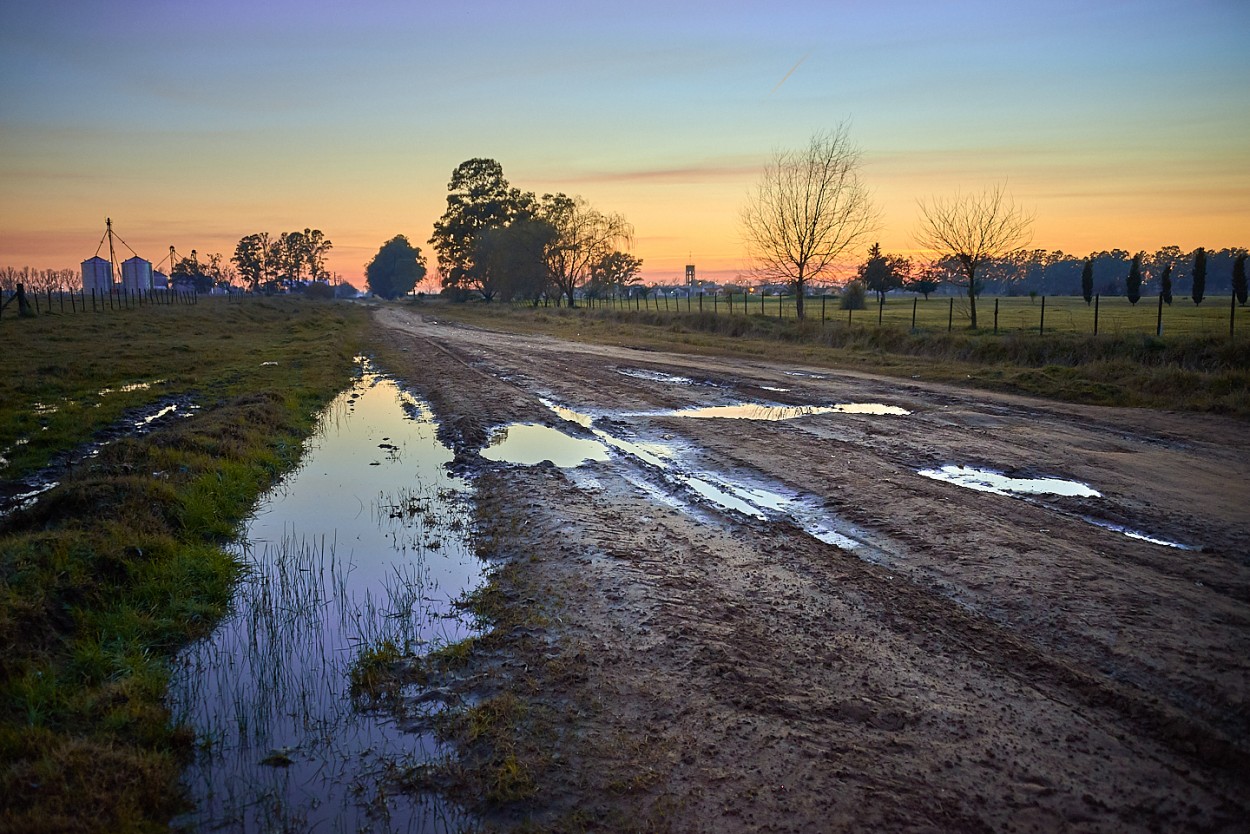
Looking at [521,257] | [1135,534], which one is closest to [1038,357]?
[1135,534]

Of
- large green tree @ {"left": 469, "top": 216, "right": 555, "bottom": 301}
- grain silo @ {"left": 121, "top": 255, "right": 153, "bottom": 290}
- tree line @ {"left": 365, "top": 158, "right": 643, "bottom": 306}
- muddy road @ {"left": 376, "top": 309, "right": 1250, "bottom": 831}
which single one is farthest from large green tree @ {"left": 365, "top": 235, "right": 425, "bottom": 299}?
muddy road @ {"left": 376, "top": 309, "right": 1250, "bottom": 831}

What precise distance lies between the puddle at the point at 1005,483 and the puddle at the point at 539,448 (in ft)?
13.7

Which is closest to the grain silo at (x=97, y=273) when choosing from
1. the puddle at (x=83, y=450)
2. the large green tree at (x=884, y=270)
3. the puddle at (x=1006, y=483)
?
the large green tree at (x=884, y=270)

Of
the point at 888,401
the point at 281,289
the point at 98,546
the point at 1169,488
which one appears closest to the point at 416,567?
the point at 98,546

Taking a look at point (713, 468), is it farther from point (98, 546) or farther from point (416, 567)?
point (98, 546)

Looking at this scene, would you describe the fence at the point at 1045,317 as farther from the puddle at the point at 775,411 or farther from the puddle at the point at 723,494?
the puddle at the point at 723,494

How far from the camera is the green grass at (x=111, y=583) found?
361cm

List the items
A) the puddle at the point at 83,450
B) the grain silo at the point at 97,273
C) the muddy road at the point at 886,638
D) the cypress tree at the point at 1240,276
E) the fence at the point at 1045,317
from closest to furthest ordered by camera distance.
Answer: the muddy road at the point at 886,638
the puddle at the point at 83,450
the fence at the point at 1045,317
the cypress tree at the point at 1240,276
the grain silo at the point at 97,273

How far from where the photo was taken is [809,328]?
92.8ft

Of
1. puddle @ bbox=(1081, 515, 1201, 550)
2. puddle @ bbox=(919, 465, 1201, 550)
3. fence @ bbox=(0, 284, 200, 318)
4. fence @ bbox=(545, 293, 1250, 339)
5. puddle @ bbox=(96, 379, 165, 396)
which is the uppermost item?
fence @ bbox=(0, 284, 200, 318)

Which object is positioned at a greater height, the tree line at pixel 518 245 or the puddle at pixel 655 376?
the tree line at pixel 518 245

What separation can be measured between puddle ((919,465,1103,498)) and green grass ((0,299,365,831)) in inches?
283

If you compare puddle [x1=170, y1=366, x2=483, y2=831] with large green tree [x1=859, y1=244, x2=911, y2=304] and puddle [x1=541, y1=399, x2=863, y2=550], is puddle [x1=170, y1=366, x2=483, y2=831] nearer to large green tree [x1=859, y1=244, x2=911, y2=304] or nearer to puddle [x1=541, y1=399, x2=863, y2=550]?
puddle [x1=541, y1=399, x2=863, y2=550]

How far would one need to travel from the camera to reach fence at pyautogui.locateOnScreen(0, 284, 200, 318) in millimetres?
35938
